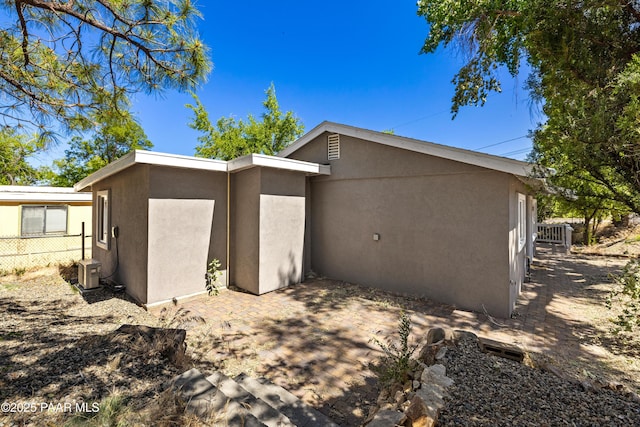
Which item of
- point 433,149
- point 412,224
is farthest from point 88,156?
point 433,149

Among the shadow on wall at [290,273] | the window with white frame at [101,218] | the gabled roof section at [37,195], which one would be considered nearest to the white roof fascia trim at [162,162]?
the window with white frame at [101,218]

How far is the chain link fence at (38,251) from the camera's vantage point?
9523 mm

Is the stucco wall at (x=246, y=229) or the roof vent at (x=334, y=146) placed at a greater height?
the roof vent at (x=334, y=146)

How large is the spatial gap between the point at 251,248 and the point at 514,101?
634 centimetres

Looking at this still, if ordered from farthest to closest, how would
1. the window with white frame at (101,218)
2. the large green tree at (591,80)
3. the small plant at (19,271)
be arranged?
the small plant at (19,271) < the window with white frame at (101,218) < the large green tree at (591,80)

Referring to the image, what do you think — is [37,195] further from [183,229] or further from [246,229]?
[246,229]

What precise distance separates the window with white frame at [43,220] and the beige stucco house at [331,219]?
3892 millimetres

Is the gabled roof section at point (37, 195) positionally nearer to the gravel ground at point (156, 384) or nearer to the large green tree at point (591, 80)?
the gravel ground at point (156, 384)

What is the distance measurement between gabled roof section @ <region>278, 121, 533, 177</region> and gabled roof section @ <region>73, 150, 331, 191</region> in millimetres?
1265

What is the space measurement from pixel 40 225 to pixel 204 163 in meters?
8.90

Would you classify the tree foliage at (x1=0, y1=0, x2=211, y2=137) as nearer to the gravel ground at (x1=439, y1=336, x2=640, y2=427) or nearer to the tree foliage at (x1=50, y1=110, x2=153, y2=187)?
the gravel ground at (x1=439, y1=336, x2=640, y2=427)

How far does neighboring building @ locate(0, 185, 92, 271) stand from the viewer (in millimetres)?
9609

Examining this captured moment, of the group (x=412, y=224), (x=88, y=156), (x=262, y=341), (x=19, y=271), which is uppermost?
(x=88, y=156)

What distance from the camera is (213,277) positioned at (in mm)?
7039
